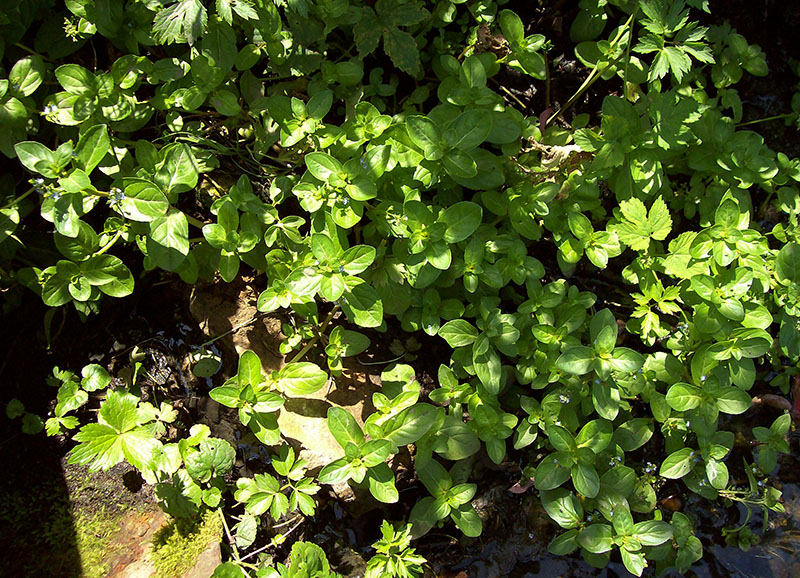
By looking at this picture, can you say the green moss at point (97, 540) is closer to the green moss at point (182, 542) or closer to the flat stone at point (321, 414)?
the green moss at point (182, 542)

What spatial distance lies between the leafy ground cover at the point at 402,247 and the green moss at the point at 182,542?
77 mm

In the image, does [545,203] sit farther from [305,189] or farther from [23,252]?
[23,252]

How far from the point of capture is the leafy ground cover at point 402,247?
241cm

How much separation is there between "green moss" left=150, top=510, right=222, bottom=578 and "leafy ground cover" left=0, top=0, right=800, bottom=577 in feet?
0.25

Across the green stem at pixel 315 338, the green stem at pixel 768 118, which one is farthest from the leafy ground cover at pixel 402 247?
the green stem at pixel 768 118

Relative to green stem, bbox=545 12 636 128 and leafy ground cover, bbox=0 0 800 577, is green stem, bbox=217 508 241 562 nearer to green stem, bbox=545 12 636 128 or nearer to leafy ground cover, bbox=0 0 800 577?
leafy ground cover, bbox=0 0 800 577

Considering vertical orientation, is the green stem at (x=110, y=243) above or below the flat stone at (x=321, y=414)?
above

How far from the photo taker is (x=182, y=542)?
2.72 m

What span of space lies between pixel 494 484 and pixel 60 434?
2190mm

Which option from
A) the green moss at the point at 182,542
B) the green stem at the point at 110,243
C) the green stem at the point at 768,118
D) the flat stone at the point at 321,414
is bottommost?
the green moss at the point at 182,542

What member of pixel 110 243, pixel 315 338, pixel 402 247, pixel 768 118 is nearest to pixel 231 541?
pixel 315 338

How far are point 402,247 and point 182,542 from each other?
Result: 168cm

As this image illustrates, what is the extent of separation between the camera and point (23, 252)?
2.69 meters

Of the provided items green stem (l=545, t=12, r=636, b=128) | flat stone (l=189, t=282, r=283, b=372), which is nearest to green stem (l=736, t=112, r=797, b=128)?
green stem (l=545, t=12, r=636, b=128)
